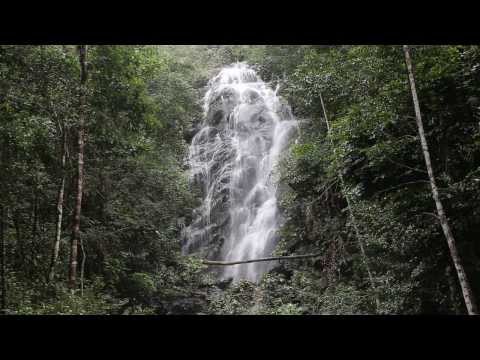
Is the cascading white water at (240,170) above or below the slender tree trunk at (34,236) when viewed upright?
above

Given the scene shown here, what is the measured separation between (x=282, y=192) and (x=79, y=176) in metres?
5.87

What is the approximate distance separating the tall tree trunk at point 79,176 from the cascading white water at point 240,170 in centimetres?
494

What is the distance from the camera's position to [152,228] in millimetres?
9586

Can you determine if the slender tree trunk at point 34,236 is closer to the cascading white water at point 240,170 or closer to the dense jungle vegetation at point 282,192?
the dense jungle vegetation at point 282,192

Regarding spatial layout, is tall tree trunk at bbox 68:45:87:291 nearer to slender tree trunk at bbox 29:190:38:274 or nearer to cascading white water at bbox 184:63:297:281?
slender tree trunk at bbox 29:190:38:274

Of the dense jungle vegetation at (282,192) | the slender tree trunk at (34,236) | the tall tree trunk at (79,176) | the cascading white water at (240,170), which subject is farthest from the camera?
the cascading white water at (240,170)

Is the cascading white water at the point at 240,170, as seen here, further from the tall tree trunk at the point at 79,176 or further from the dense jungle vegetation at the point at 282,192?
the tall tree trunk at the point at 79,176

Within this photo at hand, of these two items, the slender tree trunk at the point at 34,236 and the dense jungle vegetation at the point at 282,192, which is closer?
the dense jungle vegetation at the point at 282,192

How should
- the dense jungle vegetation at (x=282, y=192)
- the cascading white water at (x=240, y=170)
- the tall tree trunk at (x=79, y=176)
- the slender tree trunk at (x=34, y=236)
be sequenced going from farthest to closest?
1. the cascading white water at (x=240, y=170)
2. the slender tree trunk at (x=34, y=236)
3. the tall tree trunk at (x=79, y=176)
4. the dense jungle vegetation at (x=282, y=192)

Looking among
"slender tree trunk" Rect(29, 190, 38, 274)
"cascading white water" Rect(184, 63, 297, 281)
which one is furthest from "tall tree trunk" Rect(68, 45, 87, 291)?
"cascading white water" Rect(184, 63, 297, 281)

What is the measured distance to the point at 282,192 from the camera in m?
11.1

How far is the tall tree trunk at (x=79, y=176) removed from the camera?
6.26 metres

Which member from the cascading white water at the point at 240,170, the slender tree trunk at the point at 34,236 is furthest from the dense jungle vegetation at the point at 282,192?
the cascading white water at the point at 240,170
